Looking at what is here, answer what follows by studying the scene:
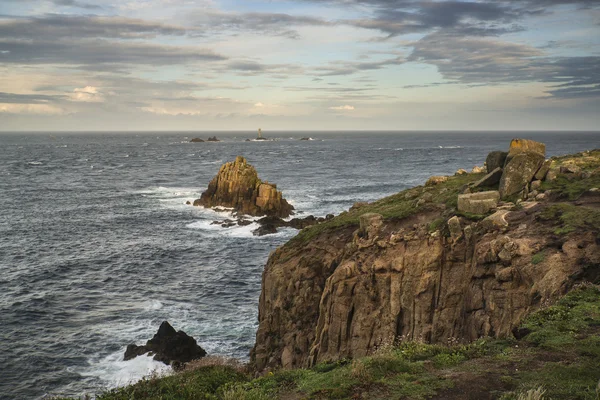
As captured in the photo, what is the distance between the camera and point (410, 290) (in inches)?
859

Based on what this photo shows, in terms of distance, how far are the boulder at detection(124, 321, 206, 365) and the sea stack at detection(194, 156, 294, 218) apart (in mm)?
38446

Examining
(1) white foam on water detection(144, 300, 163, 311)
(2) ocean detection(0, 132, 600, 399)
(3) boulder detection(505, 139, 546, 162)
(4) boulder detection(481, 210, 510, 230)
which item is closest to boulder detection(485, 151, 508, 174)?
(3) boulder detection(505, 139, 546, 162)

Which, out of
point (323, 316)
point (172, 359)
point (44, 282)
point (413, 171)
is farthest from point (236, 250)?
point (413, 171)

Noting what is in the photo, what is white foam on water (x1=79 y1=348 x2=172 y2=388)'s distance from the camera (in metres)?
29.8

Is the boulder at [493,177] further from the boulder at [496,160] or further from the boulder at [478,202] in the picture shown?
the boulder at [478,202]

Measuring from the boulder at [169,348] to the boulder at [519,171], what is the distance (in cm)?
2215

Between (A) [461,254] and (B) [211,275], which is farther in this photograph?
(B) [211,275]

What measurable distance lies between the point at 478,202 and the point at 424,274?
5.38m

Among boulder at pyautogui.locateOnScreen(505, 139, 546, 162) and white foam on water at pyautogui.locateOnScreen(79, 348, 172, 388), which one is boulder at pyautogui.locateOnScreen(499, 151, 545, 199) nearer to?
boulder at pyautogui.locateOnScreen(505, 139, 546, 162)

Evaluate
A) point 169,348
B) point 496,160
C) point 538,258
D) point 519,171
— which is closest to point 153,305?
point 169,348

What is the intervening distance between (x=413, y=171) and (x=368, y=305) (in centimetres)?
10542

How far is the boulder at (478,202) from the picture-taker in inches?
960

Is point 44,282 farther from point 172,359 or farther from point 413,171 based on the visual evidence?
point 413,171

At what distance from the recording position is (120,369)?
30922 millimetres
